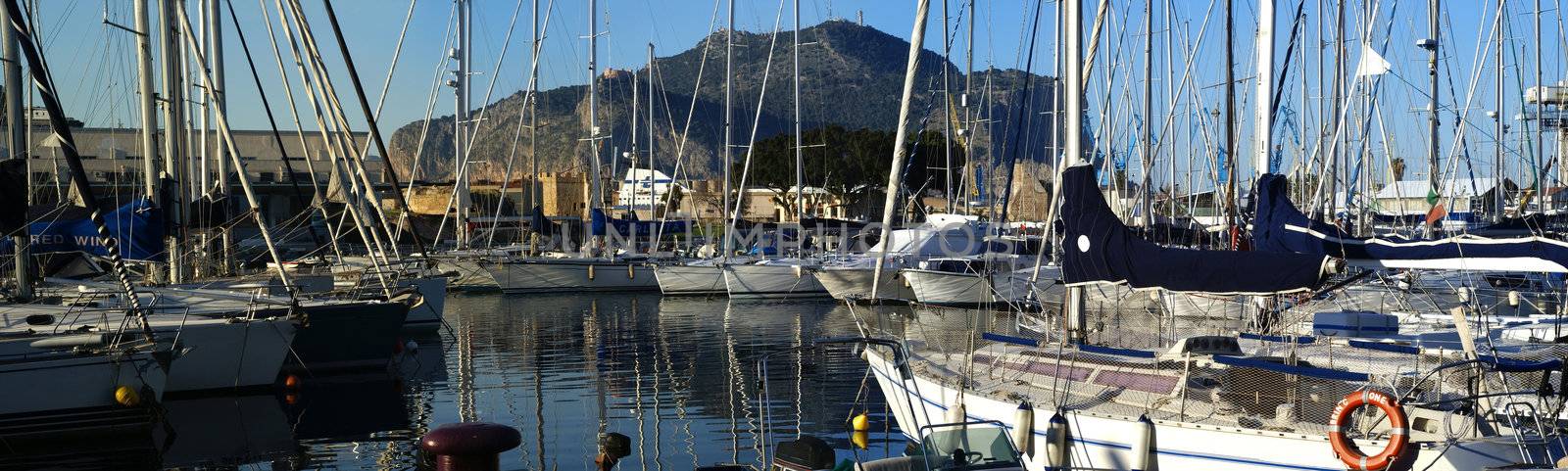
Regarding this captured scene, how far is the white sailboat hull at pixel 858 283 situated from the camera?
136 ft

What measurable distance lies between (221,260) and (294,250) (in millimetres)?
25564

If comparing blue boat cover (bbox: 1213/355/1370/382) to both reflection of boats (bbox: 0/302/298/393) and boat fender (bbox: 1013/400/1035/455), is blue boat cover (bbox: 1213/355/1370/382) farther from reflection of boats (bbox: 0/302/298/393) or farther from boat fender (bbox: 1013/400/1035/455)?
reflection of boats (bbox: 0/302/298/393)

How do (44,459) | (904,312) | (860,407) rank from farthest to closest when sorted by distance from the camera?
(904,312), (860,407), (44,459)

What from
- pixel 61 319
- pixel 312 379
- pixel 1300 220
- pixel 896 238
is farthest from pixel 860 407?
pixel 896 238

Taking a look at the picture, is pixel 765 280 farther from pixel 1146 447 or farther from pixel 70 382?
pixel 1146 447

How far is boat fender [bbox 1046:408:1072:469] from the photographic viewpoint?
13352 mm

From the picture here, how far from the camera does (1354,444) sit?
38.3ft

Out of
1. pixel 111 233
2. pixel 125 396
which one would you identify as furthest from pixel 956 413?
pixel 111 233

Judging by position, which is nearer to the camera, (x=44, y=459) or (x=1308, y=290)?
(x=1308, y=290)

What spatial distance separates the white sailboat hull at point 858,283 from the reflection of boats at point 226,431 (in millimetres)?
22528

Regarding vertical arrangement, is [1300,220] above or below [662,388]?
above

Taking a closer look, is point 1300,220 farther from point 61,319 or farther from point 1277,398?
point 61,319

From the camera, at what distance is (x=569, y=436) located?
710 inches

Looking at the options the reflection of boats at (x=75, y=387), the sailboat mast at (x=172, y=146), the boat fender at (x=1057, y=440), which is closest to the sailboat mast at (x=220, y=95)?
the sailboat mast at (x=172, y=146)
